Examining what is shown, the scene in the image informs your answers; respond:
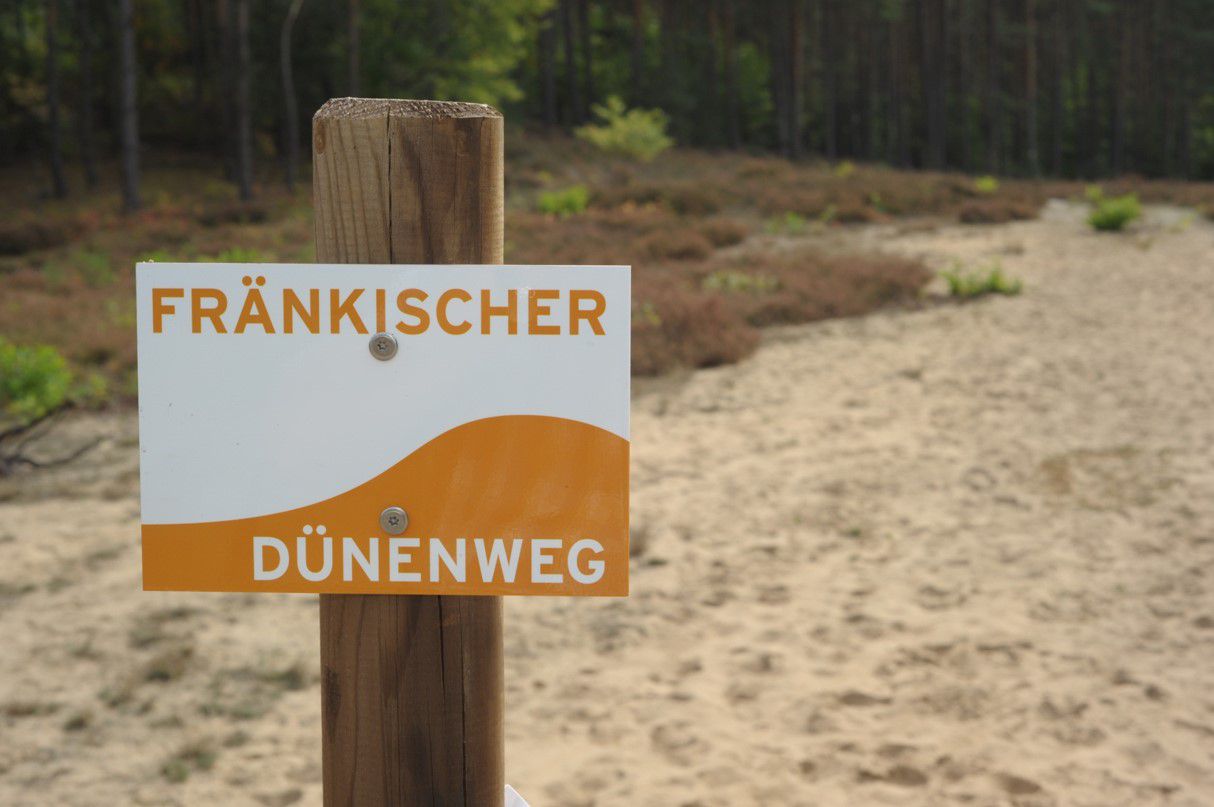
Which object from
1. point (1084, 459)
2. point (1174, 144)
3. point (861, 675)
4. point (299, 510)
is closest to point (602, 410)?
point (299, 510)

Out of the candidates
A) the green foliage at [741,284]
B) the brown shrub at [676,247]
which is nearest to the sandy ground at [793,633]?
the green foliage at [741,284]

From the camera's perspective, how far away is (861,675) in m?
4.15

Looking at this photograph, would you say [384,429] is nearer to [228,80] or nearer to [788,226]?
[788,226]

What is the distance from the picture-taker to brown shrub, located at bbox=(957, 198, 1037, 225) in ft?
54.9

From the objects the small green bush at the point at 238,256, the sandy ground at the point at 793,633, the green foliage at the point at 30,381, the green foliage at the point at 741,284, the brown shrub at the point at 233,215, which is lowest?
the sandy ground at the point at 793,633

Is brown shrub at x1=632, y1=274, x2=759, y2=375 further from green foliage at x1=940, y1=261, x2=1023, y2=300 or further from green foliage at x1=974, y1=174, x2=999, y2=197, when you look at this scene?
green foliage at x1=974, y1=174, x2=999, y2=197

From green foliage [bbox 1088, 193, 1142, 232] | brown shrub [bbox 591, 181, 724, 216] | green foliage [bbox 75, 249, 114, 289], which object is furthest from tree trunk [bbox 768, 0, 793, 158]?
green foliage [bbox 75, 249, 114, 289]

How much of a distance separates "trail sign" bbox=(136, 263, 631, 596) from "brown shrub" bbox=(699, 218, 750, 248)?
44.6ft

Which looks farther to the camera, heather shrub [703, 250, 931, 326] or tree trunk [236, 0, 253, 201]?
tree trunk [236, 0, 253, 201]

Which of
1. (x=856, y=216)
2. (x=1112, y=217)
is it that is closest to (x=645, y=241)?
(x=856, y=216)

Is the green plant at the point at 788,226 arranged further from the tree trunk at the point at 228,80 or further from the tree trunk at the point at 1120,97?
the tree trunk at the point at 1120,97

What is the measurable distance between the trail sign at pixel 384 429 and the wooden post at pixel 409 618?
0.06 meters

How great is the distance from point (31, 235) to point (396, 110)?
17.0 meters

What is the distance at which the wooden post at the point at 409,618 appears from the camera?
1421mm
